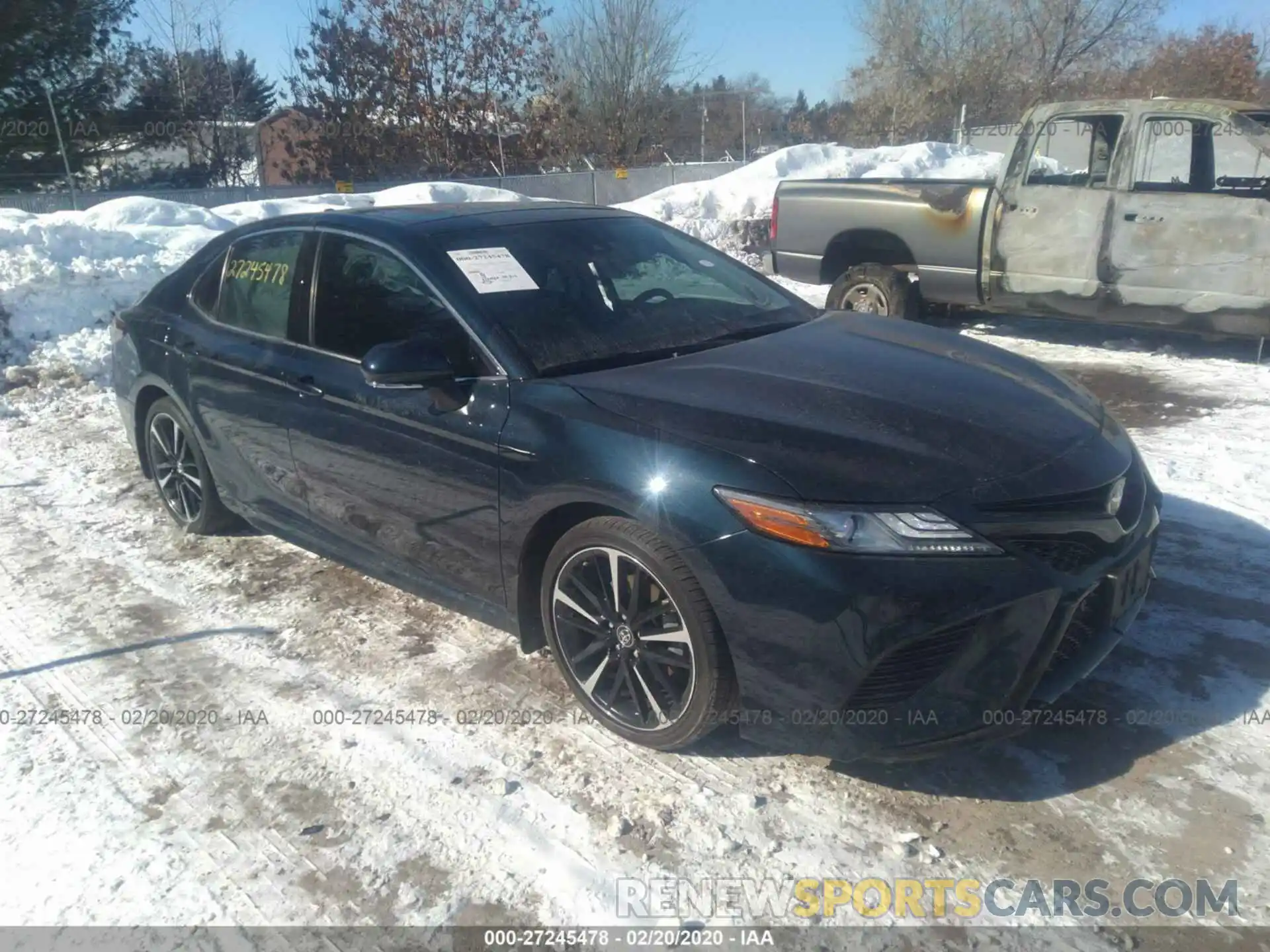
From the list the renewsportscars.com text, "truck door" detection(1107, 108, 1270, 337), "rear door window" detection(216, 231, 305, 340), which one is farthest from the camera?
"truck door" detection(1107, 108, 1270, 337)

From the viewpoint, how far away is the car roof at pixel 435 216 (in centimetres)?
391

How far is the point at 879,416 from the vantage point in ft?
10.0

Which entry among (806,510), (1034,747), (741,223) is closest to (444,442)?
(806,510)

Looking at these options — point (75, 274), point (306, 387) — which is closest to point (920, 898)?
point (306, 387)

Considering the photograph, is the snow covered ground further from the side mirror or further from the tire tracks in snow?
the side mirror

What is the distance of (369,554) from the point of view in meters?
3.98

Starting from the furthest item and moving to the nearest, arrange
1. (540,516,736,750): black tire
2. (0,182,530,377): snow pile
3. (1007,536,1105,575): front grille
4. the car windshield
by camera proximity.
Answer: (0,182,530,377): snow pile
the car windshield
(540,516,736,750): black tire
(1007,536,1105,575): front grille

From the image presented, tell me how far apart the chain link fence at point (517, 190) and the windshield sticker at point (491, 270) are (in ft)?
35.2

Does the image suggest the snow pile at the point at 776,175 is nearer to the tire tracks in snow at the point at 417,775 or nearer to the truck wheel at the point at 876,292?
the truck wheel at the point at 876,292

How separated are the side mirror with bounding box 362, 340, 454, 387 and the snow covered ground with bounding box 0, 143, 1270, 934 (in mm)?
1133

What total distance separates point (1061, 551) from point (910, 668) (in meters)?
0.56

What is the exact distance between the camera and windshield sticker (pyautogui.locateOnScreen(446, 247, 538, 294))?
142 inches

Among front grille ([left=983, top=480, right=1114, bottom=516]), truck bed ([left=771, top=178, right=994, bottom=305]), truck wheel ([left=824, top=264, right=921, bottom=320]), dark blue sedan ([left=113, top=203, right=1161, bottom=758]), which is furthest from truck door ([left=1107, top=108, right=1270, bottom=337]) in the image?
front grille ([left=983, top=480, right=1114, bottom=516])

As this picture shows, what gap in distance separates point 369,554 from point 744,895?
2.06 metres
